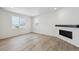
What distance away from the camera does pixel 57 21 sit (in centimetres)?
624

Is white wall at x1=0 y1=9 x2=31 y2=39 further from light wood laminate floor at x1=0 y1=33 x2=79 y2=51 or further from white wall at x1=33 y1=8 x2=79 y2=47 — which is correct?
white wall at x1=33 y1=8 x2=79 y2=47

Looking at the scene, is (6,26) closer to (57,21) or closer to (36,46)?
(36,46)

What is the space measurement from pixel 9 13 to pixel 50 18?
12.7 ft

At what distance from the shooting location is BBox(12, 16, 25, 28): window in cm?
728

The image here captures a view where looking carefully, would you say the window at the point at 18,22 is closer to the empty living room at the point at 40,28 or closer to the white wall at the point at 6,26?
the empty living room at the point at 40,28

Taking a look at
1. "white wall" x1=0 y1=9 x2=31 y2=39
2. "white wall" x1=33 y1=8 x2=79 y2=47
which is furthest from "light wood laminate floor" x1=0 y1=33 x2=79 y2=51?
"white wall" x1=0 y1=9 x2=31 y2=39

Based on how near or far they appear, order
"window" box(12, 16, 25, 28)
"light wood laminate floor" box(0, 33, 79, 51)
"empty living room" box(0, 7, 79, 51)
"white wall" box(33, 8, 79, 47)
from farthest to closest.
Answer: "window" box(12, 16, 25, 28), "white wall" box(33, 8, 79, 47), "empty living room" box(0, 7, 79, 51), "light wood laminate floor" box(0, 33, 79, 51)

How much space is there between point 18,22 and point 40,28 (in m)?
2.67

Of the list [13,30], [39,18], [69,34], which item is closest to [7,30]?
[13,30]

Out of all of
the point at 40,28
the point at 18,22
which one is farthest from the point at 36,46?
the point at 40,28

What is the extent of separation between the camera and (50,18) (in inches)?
284

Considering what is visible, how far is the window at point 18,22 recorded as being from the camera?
7.28 meters

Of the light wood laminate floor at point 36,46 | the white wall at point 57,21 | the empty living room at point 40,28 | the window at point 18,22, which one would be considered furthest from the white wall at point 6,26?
the white wall at point 57,21
